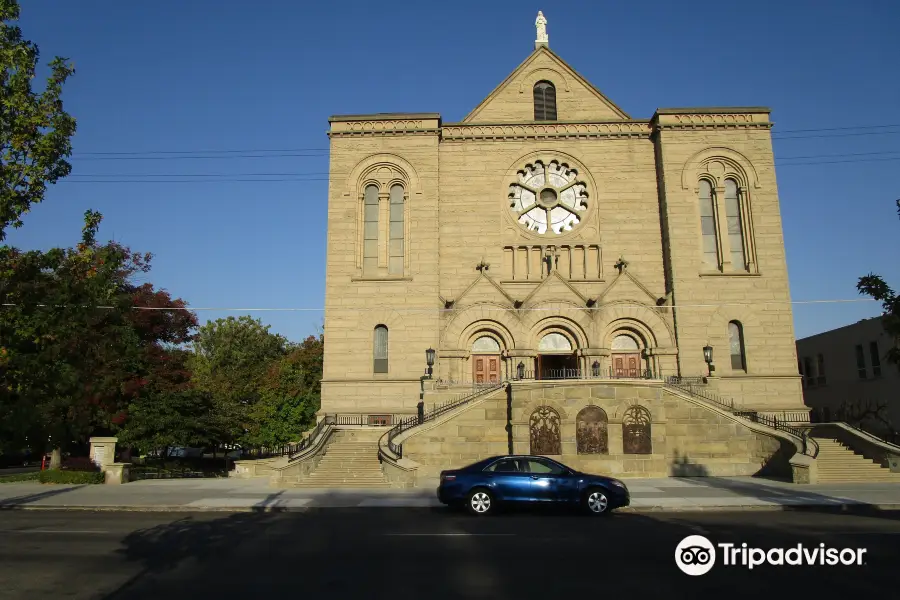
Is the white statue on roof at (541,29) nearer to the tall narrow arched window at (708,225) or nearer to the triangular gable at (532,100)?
the triangular gable at (532,100)

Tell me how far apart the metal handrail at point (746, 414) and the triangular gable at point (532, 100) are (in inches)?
571

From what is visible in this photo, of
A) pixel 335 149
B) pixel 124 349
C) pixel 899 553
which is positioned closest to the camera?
pixel 899 553

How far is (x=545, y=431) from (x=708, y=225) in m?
15.1

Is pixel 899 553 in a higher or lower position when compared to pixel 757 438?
lower

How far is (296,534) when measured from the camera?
1246 centimetres

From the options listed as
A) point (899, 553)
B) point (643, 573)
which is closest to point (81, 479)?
point (643, 573)

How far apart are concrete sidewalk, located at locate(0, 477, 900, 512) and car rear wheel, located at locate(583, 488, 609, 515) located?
55.5 inches

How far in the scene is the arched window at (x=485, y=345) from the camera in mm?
30562

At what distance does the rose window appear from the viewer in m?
33.4

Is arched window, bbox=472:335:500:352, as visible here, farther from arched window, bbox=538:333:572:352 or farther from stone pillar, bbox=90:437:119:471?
stone pillar, bbox=90:437:119:471

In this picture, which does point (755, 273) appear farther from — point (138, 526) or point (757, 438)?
point (138, 526)

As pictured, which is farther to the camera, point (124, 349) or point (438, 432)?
point (124, 349)

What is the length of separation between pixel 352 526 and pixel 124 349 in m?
19.3

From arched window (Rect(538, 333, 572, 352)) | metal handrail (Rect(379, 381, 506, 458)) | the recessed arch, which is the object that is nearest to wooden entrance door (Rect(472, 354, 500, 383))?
arched window (Rect(538, 333, 572, 352))
